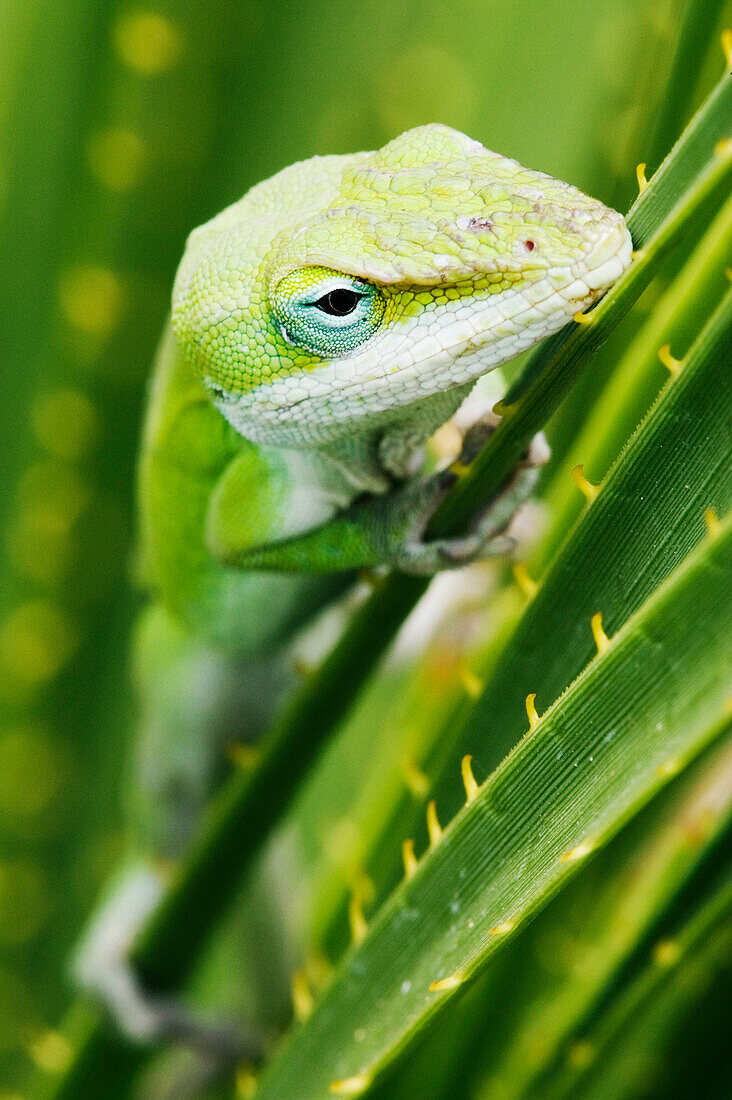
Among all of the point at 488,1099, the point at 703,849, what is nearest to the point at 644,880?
the point at 703,849

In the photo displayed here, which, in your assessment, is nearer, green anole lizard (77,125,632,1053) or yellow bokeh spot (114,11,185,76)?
green anole lizard (77,125,632,1053)

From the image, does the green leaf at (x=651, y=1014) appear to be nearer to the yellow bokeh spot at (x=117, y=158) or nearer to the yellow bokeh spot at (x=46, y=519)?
the yellow bokeh spot at (x=46, y=519)

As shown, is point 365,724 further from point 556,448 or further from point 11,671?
point 556,448

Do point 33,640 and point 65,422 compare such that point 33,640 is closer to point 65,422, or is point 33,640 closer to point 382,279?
point 65,422

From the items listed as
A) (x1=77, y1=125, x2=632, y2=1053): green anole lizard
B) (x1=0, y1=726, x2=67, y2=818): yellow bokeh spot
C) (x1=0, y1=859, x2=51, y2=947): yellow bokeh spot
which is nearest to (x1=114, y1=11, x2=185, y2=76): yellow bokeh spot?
(x1=77, y1=125, x2=632, y2=1053): green anole lizard

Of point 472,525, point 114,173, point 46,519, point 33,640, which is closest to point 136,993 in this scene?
point 33,640

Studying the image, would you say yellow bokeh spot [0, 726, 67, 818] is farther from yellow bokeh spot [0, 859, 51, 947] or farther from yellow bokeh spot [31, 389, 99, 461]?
yellow bokeh spot [31, 389, 99, 461]
